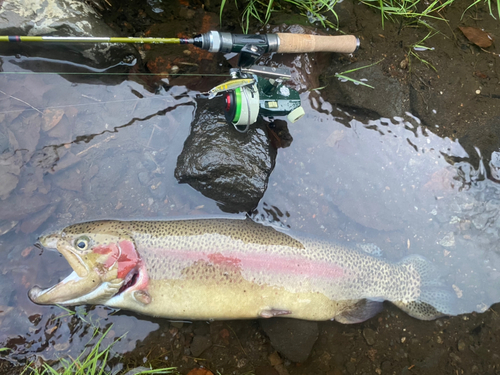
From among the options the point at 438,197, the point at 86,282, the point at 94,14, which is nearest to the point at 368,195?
the point at 438,197

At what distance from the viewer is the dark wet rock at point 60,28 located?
2.88 meters

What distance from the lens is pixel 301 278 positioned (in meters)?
2.99

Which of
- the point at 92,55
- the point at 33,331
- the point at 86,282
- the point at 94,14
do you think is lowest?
the point at 33,331

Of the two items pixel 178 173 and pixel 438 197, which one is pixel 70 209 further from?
pixel 438 197

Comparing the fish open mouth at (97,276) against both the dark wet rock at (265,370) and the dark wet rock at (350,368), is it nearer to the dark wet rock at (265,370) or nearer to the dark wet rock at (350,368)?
the dark wet rock at (265,370)

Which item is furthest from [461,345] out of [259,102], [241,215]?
[259,102]

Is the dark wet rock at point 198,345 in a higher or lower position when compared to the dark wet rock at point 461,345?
higher

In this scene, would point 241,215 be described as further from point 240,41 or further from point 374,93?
point 374,93

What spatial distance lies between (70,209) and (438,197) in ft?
12.0

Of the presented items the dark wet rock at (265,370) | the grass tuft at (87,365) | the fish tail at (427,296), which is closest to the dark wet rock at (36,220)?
the grass tuft at (87,365)

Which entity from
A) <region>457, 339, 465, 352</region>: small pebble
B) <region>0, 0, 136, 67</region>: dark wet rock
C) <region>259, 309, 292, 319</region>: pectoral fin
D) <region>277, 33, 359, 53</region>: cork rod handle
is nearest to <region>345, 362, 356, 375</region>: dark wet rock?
<region>259, 309, 292, 319</region>: pectoral fin

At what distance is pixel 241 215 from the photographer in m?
3.26

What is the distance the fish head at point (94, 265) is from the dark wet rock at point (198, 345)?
0.83 metres

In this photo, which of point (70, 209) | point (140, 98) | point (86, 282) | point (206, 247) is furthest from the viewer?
point (140, 98)
